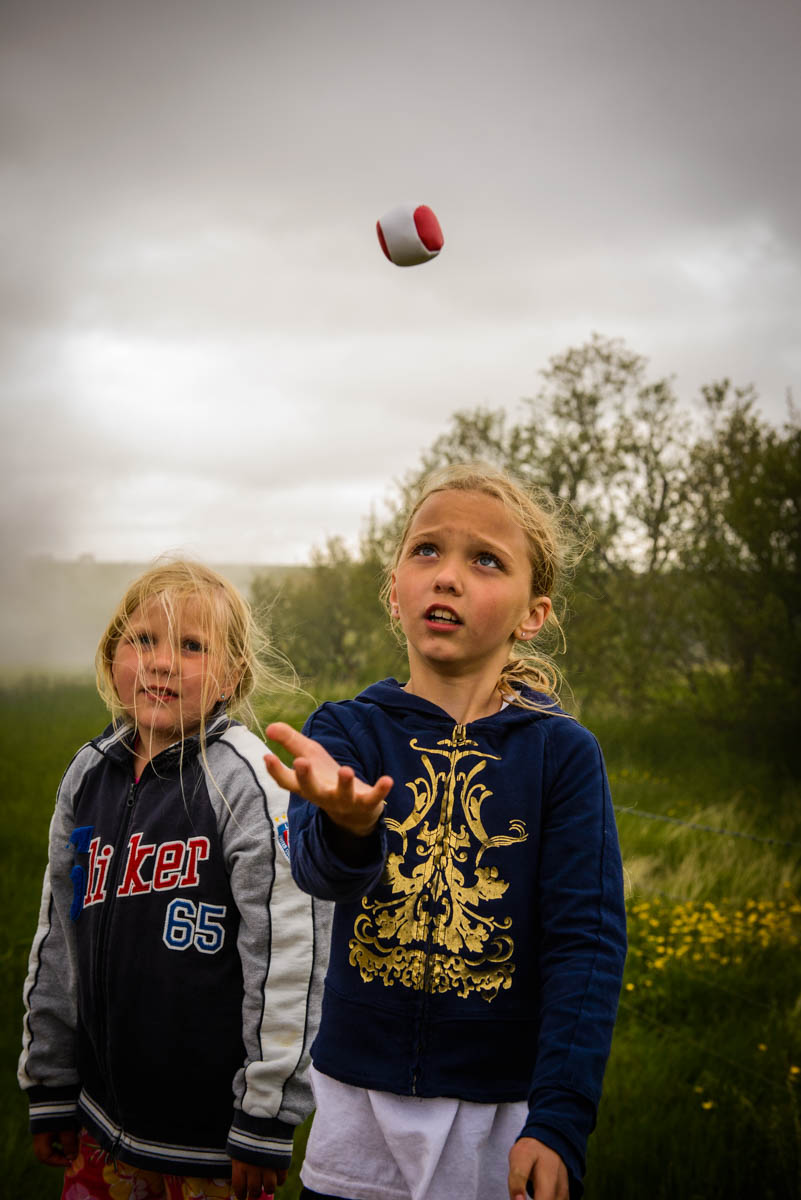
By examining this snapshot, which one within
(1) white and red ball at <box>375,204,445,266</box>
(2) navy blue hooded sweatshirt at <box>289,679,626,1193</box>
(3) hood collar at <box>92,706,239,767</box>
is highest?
(1) white and red ball at <box>375,204,445,266</box>

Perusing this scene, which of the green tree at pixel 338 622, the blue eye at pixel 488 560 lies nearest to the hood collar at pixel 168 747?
the blue eye at pixel 488 560

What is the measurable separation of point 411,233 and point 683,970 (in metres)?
4.75

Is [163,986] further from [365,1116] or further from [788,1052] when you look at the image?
[788,1052]

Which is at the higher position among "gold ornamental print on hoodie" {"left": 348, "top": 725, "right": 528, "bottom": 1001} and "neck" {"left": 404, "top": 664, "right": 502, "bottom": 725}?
"neck" {"left": 404, "top": 664, "right": 502, "bottom": 725}

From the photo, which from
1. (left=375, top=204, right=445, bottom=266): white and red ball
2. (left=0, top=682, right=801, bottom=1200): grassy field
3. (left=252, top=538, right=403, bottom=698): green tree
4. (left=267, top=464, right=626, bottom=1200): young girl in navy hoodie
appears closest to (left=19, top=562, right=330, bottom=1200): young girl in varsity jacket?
(left=267, top=464, right=626, bottom=1200): young girl in navy hoodie

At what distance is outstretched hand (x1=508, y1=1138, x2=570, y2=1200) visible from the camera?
4.86ft

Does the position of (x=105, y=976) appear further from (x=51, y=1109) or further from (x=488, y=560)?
(x=488, y=560)

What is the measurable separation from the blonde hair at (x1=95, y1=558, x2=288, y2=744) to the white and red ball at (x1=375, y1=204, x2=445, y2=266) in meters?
1.23

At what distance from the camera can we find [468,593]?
77.5 inches

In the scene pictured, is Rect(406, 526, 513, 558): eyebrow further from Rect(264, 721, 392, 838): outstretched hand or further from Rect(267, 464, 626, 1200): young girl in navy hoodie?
Rect(264, 721, 392, 838): outstretched hand

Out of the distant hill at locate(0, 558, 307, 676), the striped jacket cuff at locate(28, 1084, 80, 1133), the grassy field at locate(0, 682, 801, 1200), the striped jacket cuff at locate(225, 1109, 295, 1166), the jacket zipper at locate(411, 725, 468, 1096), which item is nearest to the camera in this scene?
the jacket zipper at locate(411, 725, 468, 1096)

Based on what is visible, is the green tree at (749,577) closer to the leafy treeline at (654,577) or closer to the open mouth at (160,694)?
the leafy treeline at (654,577)

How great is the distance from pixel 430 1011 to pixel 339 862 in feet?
1.54

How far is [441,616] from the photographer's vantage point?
1967 millimetres
